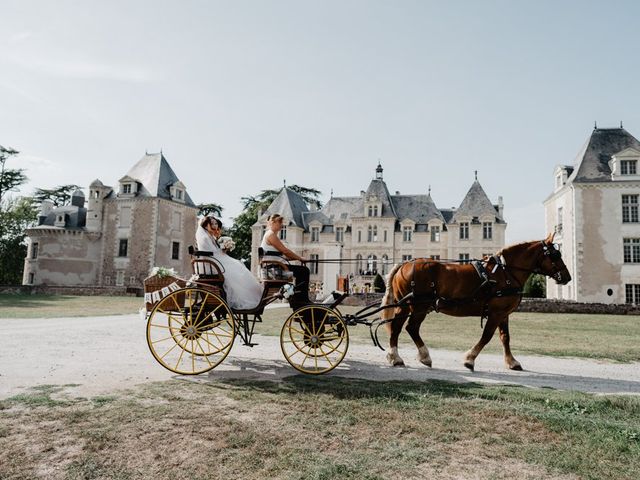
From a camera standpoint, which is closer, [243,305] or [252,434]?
[252,434]

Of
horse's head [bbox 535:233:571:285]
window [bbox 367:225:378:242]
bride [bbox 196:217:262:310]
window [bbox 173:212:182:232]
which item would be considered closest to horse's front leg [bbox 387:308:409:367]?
bride [bbox 196:217:262:310]

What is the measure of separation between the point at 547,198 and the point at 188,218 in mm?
33515

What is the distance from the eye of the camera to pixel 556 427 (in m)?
4.17

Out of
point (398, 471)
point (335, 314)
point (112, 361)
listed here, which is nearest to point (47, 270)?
point (112, 361)

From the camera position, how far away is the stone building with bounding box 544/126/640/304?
3123cm

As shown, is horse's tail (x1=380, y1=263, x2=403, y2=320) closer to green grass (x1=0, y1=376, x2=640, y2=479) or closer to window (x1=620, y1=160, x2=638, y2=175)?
green grass (x1=0, y1=376, x2=640, y2=479)

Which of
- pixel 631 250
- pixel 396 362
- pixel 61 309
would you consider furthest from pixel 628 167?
pixel 61 309

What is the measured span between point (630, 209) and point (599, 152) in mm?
4759

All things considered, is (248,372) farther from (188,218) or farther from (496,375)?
(188,218)

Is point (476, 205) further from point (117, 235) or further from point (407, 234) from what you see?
point (117, 235)

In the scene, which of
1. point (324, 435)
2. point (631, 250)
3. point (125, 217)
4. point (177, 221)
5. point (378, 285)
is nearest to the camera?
point (324, 435)

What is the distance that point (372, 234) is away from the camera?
46844mm

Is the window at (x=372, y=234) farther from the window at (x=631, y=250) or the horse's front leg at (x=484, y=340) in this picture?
the horse's front leg at (x=484, y=340)

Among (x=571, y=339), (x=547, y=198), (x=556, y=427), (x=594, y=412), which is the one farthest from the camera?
(x=547, y=198)
